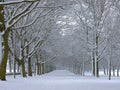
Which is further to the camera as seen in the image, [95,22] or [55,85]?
[95,22]

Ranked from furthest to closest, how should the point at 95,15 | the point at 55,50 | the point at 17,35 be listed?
the point at 55,50, the point at 95,15, the point at 17,35

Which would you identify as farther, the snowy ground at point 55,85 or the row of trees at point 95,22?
the row of trees at point 95,22

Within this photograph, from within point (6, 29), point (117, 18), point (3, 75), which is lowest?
point (3, 75)

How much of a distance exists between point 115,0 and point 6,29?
1728 centimetres

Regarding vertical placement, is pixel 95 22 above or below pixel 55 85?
above

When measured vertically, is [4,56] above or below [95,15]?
below

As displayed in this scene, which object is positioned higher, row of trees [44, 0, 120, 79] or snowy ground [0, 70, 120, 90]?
row of trees [44, 0, 120, 79]

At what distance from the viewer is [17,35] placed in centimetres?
3419

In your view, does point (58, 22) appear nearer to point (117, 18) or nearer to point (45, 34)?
point (45, 34)

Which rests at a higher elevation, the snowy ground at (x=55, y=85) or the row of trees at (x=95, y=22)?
the row of trees at (x=95, y=22)

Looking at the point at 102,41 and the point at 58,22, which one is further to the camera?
the point at 58,22

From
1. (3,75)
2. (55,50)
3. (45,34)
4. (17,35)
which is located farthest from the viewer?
(55,50)

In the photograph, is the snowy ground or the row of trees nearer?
the snowy ground

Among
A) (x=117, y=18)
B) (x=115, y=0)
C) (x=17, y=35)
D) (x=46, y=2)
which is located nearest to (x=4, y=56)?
(x=46, y=2)
